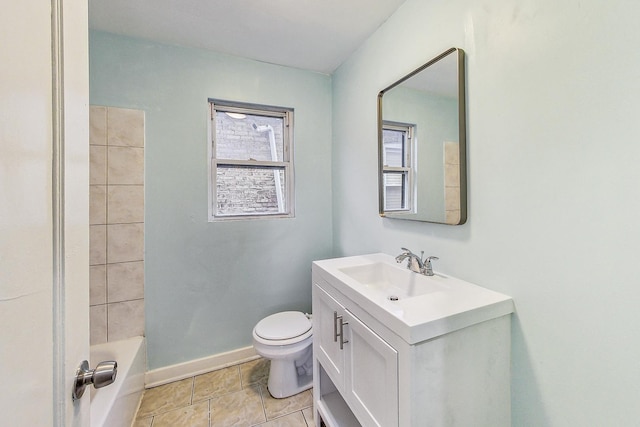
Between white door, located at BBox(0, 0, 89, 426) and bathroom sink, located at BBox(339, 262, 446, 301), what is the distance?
1012mm

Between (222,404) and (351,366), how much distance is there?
1.07 meters

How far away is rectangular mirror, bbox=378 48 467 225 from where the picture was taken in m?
1.16

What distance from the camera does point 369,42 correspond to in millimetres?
1764

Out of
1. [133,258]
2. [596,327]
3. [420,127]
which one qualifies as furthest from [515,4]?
[133,258]

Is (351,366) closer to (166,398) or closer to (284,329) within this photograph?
(284,329)

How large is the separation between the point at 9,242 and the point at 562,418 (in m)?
1.47

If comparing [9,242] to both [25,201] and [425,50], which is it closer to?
[25,201]

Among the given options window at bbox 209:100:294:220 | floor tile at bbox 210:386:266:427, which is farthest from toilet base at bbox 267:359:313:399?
window at bbox 209:100:294:220

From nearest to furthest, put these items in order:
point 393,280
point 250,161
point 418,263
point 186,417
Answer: point 418,263, point 393,280, point 186,417, point 250,161

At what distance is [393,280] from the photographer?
1.45 meters

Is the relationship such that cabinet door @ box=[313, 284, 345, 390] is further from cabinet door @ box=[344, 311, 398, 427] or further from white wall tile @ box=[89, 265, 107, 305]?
white wall tile @ box=[89, 265, 107, 305]

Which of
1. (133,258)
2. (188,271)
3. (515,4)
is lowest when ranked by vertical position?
(188,271)

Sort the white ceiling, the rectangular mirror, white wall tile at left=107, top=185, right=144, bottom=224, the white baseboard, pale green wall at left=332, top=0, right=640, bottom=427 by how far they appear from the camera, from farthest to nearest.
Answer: the white baseboard, white wall tile at left=107, top=185, right=144, bottom=224, the white ceiling, the rectangular mirror, pale green wall at left=332, top=0, right=640, bottom=427

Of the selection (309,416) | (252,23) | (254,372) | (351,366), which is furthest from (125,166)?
(309,416)
